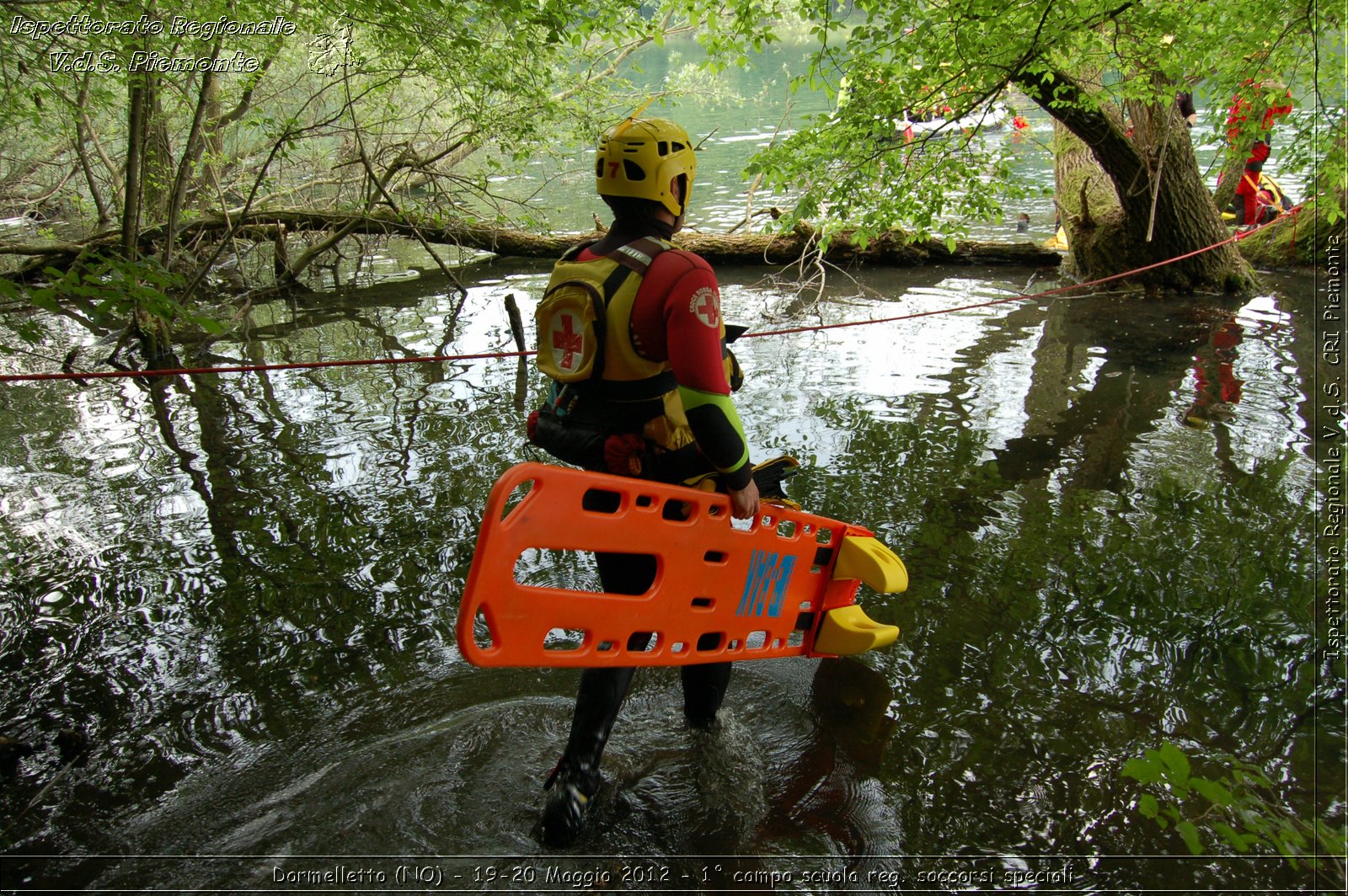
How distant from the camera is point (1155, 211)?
921cm

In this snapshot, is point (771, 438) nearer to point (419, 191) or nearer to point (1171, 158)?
point (1171, 158)

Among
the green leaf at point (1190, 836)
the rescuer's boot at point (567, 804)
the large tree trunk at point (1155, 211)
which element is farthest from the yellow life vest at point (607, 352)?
the large tree trunk at point (1155, 211)

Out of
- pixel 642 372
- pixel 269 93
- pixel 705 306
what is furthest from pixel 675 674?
pixel 269 93

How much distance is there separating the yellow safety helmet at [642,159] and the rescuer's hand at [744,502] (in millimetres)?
913

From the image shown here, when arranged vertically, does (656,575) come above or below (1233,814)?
above

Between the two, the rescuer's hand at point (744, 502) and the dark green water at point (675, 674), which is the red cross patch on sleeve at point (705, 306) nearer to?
the rescuer's hand at point (744, 502)

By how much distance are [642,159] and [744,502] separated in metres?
1.10

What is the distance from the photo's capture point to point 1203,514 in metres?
4.53

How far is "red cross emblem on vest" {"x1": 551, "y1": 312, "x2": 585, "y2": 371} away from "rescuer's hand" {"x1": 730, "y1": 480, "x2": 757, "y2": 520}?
0.65m

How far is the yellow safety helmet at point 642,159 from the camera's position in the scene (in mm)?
2379

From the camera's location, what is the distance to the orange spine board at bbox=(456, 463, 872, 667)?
221 cm

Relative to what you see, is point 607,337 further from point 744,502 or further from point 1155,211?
point 1155,211

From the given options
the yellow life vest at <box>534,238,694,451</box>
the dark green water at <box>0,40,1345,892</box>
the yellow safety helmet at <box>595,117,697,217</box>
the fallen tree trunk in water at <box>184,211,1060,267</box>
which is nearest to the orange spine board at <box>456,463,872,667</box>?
the yellow life vest at <box>534,238,694,451</box>

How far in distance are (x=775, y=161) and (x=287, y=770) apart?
5.16m
